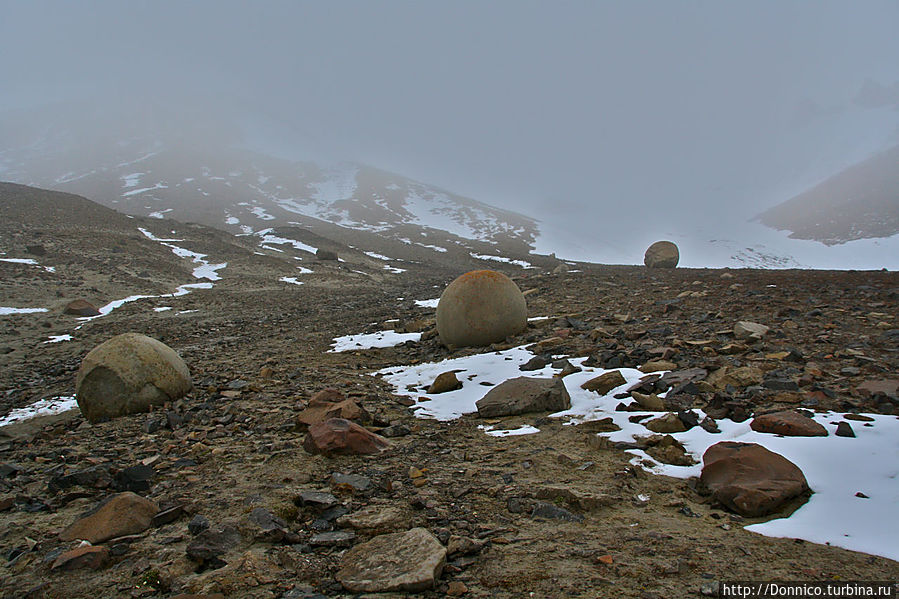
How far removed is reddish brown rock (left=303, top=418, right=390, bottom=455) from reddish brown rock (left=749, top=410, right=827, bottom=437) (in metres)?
3.56

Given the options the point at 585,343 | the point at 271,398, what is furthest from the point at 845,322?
the point at 271,398

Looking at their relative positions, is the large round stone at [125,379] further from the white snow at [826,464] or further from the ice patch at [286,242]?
the ice patch at [286,242]

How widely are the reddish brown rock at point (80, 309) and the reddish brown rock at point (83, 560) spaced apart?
1705cm

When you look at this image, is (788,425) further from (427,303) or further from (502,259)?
(502,259)

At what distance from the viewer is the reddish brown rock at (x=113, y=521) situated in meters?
3.33

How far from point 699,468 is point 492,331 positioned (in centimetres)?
555

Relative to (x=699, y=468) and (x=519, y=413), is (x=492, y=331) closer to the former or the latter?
(x=519, y=413)

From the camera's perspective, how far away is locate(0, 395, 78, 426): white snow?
7.21 meters

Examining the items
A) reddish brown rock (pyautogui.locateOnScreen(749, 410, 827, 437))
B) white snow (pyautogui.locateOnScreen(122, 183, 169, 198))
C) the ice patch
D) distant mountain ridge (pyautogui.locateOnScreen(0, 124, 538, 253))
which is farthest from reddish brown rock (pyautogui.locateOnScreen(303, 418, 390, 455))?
white snow (pyautogui.locateOnScreen(122, 183, 169, 198))

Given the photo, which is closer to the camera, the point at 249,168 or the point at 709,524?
the point at 709,524

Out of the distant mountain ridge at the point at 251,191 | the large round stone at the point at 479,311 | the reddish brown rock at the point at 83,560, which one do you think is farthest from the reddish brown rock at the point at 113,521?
the distant mountain ridge at the point at 251,191

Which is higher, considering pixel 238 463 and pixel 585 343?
pixel 585 343

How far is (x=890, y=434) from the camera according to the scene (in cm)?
392

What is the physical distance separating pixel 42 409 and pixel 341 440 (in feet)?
19.8
